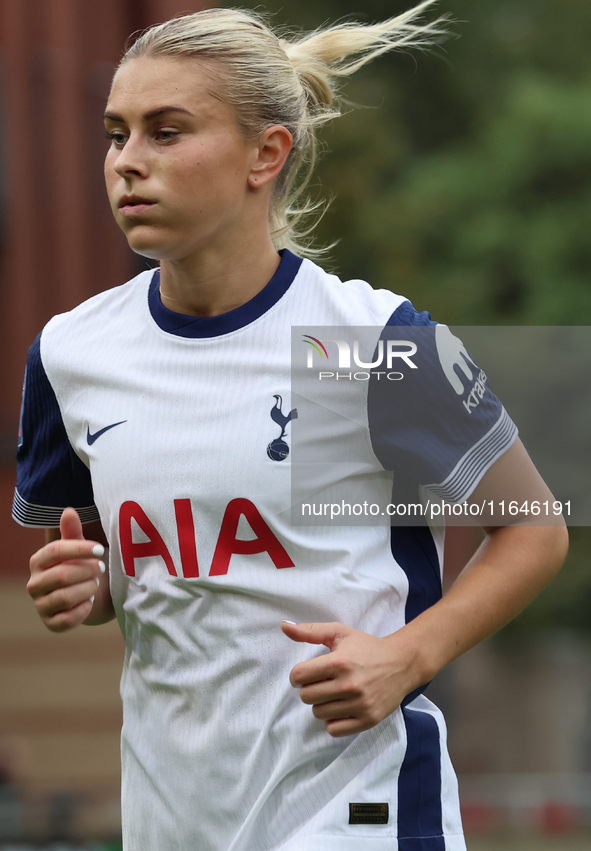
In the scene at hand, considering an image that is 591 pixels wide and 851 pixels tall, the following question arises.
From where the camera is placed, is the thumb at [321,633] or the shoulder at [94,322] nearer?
the thumb at [321,633]

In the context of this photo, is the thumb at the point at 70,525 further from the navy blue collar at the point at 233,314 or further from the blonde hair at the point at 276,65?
the blonde hair at the point at 276,65

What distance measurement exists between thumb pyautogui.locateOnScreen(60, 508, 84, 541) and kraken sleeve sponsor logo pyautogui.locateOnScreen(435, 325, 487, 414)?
656 millimetres

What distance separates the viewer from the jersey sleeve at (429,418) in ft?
5.84

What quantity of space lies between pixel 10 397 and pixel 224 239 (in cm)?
749

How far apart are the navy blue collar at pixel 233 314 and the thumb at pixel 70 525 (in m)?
0.39

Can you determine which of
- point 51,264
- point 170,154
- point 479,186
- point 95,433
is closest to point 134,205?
point 170,154

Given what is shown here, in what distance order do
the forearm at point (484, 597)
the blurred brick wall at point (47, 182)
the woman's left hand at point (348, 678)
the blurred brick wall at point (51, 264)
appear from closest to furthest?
the woman's left hand at point (348, 678), the forearm at point (484, 597), the blurred brick wall at point (51, 264), the blurred brick wall at point (47, 182)

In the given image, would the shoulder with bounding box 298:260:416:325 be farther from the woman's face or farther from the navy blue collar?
the woman's face

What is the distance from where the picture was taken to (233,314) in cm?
191

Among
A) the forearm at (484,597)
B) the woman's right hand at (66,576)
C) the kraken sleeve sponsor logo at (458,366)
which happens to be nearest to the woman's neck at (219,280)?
the kraken sleeve sponsor logo at (458,366)

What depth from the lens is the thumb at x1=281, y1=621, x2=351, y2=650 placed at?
1.60 meters

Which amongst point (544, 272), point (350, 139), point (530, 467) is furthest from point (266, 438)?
point (544, 272)

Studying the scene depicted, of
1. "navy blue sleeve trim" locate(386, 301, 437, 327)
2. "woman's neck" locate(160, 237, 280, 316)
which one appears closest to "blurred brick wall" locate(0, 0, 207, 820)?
"woman's neck" locate(160, 237, 280, 316)

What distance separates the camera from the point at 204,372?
6.16 feet
